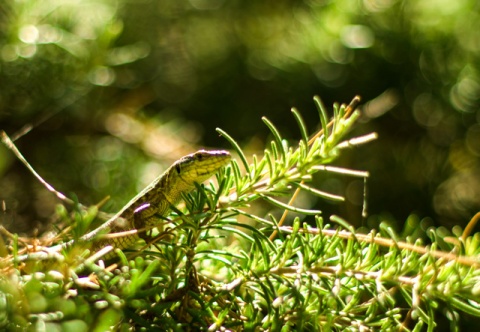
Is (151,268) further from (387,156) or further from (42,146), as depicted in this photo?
(387,156)

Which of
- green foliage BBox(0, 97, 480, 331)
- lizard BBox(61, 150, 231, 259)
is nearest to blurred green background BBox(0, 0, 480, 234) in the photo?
lizard BBox(61, 150, 231, 259)

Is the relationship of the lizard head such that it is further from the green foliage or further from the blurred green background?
the blurred green background

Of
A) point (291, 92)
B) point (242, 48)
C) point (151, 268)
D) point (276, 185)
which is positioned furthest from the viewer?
point (242, 48)

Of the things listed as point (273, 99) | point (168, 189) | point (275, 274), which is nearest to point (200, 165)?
point (168, 189)

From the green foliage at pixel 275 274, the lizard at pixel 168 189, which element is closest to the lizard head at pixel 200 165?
the lizard at pixel 168 189

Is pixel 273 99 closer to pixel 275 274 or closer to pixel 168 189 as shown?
pixel 168 189

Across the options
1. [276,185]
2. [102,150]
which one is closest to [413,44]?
[102,150]
